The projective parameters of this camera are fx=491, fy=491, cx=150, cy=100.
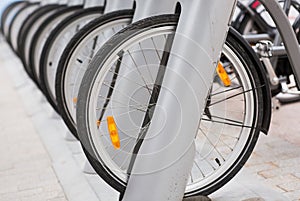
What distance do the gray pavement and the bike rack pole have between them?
0.42 m

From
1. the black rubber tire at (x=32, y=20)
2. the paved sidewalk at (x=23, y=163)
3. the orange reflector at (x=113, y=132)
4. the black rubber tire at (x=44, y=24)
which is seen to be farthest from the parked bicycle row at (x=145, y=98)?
the black rubber tire at (x=32, y=20)

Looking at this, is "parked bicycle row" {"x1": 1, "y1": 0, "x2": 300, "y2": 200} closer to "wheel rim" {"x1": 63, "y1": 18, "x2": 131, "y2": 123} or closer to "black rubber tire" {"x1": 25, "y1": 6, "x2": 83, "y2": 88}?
"wheel rim" {"x1": 63, "y1": 18, "x2": 131, "y2": 123}

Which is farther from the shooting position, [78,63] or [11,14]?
[11,14]

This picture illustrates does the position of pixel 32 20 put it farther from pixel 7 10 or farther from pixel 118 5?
pixel 7 10

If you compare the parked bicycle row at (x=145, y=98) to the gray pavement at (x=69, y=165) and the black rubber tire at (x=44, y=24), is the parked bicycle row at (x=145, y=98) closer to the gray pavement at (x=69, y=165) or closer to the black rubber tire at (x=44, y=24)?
the gray pavement at (x=69, y=165)

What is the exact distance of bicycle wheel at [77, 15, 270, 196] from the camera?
6.39 ft

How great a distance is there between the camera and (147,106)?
6.68ft

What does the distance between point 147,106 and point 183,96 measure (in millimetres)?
199

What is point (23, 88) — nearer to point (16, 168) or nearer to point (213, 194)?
point (16, 168)

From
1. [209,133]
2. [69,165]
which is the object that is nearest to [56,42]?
[69,165]

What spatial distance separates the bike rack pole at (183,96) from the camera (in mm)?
1890

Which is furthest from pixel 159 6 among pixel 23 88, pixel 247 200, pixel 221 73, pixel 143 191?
pixel 23 88

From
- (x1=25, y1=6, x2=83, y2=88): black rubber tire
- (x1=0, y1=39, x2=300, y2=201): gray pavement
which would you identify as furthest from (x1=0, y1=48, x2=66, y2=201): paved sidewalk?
(x1=25, y1=6, x2=83, y2=88): black rubber tire

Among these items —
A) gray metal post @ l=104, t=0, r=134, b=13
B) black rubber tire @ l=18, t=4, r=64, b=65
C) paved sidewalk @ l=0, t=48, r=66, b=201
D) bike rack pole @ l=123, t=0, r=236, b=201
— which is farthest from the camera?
black rubber tire @ l=18, t=4, r=64, b=65
